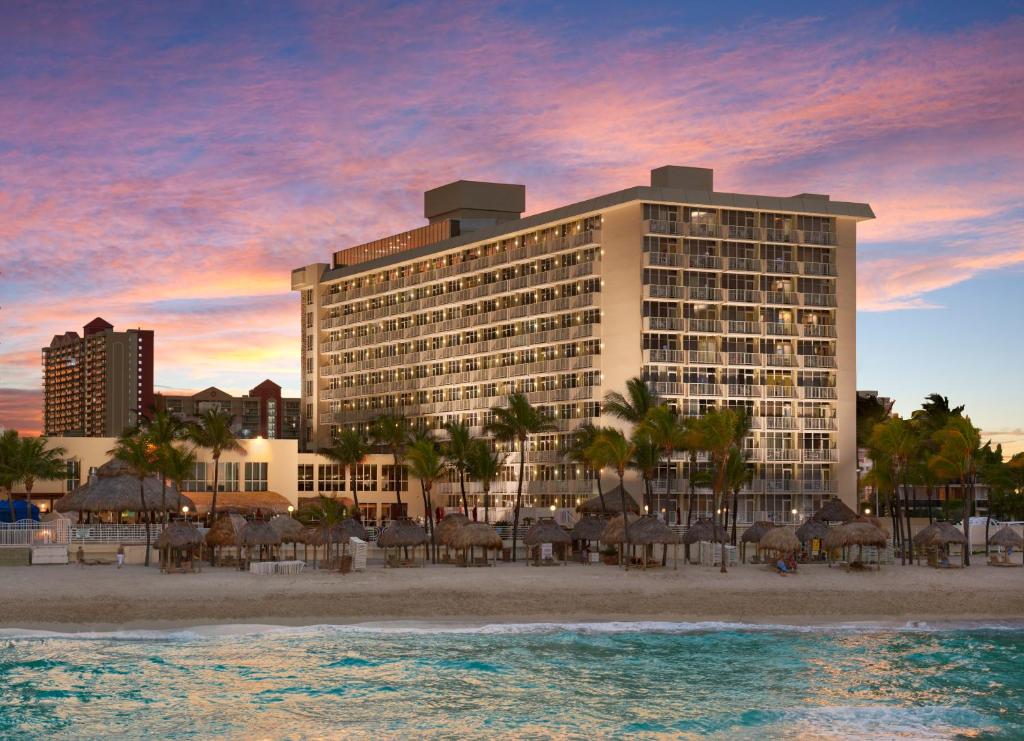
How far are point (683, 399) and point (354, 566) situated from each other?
49588mm

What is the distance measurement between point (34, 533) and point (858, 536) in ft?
126

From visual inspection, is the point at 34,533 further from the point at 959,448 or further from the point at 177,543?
the point at 959,448

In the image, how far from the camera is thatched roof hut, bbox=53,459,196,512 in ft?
224

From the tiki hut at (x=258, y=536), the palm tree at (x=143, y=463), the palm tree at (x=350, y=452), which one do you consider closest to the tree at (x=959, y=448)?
the tiki hut at (x=258, y=536)

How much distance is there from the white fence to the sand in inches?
139

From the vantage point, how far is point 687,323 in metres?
102

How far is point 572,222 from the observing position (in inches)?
4232

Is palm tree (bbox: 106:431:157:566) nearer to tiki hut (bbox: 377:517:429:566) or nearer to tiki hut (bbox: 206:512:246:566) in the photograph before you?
tiki hut (bbox: 206:512:246:566)

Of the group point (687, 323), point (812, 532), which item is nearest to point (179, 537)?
point (812, 532)

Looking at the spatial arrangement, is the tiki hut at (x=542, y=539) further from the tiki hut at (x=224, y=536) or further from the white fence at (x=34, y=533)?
the white fence at (x=34, y=533)

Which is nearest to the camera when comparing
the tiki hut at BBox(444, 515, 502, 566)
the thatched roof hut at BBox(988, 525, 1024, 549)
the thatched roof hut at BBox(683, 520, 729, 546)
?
the tiki hut at BBox(444, 515, 502, 566)

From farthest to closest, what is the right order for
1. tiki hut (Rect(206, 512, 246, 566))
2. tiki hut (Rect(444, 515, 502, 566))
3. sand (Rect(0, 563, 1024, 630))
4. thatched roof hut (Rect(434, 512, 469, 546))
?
thatched roof hut (Rect(434, 512, 469, 546))
tiki hut (Rect(444, 515, 502, 566))
tiki hut (Rect(206, 512, 246, 566))
sand (Rect(0, 563, 1024, 630))

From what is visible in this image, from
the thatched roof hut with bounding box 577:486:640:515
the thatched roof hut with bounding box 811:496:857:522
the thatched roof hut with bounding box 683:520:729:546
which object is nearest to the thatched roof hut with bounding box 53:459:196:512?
the thatched roof hut with bounding box 577:486:640:515

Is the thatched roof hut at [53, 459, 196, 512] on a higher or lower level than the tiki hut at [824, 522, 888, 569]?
higher
